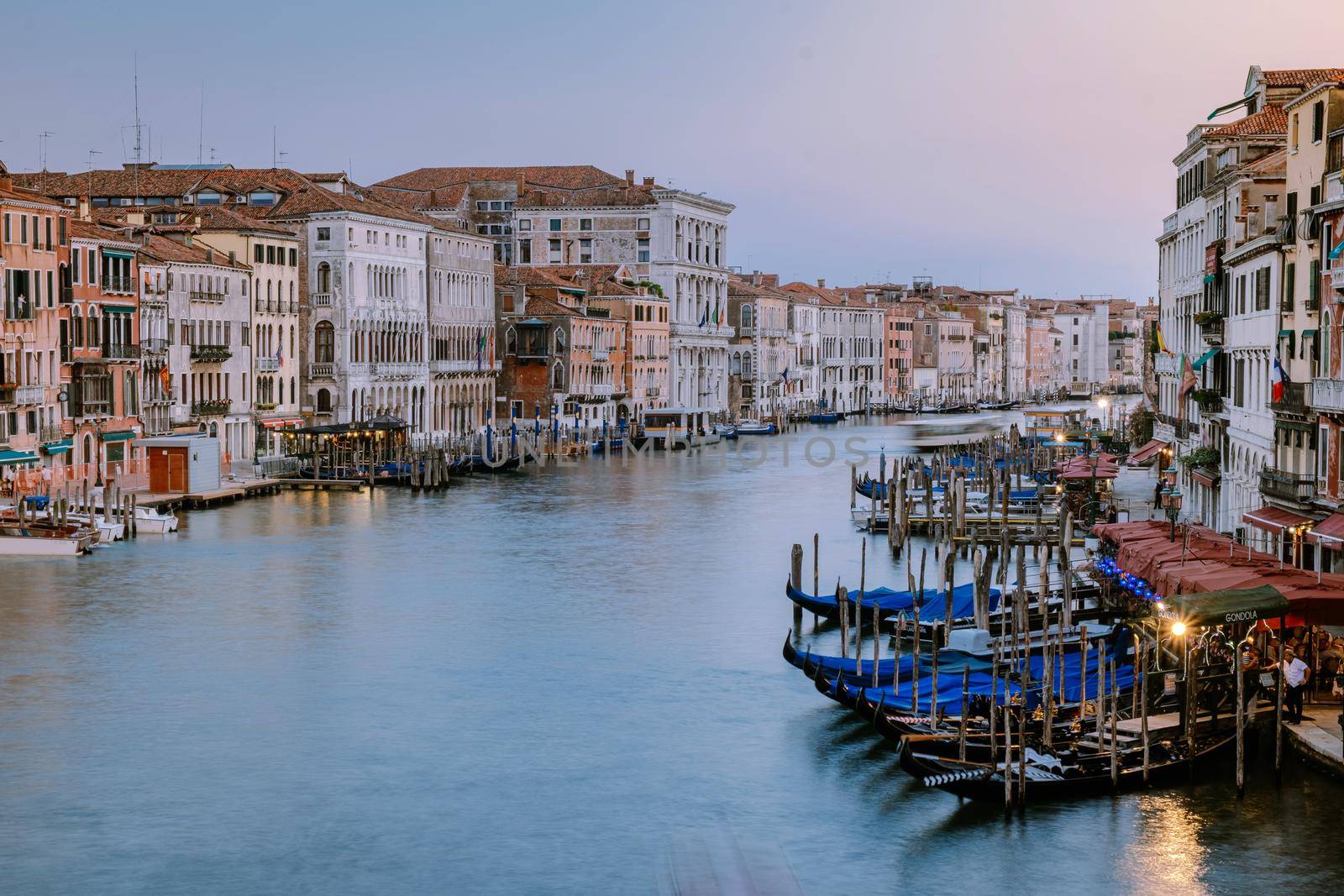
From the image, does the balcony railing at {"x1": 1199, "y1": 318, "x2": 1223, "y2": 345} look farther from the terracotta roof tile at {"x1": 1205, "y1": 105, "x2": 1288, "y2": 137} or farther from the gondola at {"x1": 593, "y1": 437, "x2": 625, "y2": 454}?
the gondola at {"x1": 593, "y1": 437, "x2": 625, "y2": 454}

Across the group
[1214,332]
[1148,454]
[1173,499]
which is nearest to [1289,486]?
[1214,332]

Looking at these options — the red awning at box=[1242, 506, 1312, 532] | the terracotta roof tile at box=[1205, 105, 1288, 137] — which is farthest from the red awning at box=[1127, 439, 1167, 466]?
the red awning at box=[1242, 506, 1312, 532]

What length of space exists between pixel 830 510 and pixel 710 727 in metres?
20.1

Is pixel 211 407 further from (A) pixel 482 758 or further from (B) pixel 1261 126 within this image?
(A) pixel 482 758

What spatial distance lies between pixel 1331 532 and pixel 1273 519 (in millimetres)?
2114

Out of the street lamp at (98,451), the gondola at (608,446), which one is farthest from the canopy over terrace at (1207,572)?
the gondola at (608,446)

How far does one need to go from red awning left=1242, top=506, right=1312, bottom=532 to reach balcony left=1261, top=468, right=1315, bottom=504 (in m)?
0.14

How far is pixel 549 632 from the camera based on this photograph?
22078mm

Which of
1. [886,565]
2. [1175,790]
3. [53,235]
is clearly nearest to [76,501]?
[53,235]

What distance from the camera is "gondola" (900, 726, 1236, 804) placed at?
46.5 feet

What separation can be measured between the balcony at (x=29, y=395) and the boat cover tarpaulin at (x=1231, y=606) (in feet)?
72.0

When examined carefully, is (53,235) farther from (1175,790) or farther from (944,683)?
(1175,790)

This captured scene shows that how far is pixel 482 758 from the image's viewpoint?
636 inches

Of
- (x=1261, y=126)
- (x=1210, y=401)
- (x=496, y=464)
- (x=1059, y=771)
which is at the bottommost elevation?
(x=1059, y=771)
